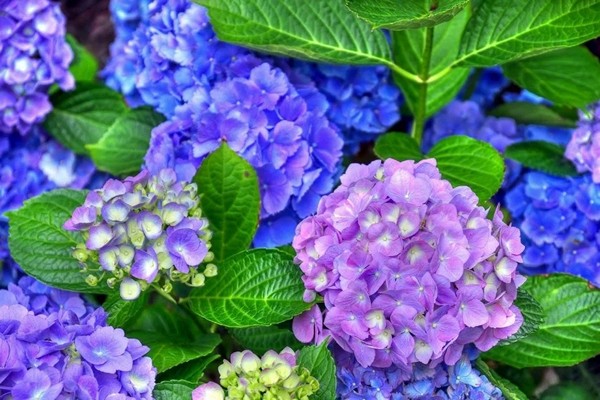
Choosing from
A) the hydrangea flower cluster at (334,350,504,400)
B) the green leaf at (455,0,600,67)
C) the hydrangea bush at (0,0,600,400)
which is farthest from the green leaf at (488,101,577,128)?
the hydrangea flower cluster at (334,350,504,400)

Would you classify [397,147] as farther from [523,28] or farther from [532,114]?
[532,114]

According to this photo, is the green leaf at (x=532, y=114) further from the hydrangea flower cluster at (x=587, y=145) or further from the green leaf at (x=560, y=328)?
the green leaf at (x=560, y=328)

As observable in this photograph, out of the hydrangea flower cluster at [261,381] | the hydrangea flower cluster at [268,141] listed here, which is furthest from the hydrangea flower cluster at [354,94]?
the hydrangea flower cluster at [261,381]

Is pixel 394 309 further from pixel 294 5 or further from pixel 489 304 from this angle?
pixel 294 5

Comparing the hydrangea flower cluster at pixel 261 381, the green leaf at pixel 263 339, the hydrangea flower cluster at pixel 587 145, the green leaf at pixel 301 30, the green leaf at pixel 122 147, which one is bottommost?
the green leaf at pixel 263 339

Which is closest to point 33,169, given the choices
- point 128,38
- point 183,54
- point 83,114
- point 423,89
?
point 83,114

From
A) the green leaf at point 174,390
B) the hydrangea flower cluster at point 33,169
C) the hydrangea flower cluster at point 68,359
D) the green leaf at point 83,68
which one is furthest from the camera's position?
the green leaf at point 83,68

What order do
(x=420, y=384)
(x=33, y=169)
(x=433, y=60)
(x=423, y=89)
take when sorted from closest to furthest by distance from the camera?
1. (x=420, y=384)
2. (x=423, y=89)
3. (x=433, y=60)
4. (x=33, y=169)
